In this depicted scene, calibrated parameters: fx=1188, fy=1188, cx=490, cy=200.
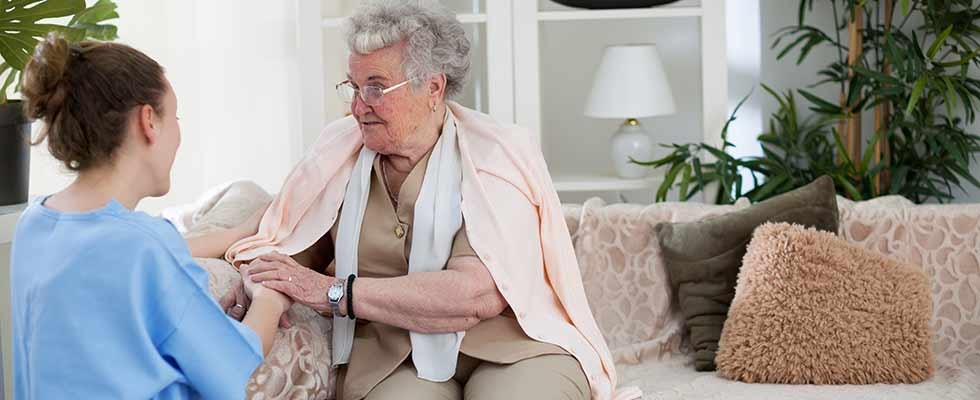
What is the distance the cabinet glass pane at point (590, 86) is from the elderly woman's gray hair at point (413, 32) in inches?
55.7

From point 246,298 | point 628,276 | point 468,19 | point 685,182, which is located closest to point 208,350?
point 246,298

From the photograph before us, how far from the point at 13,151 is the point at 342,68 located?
143 cm

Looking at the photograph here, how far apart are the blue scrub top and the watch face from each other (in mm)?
591

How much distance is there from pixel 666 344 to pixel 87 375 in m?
1.63

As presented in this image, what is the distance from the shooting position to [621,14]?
11.8 feet

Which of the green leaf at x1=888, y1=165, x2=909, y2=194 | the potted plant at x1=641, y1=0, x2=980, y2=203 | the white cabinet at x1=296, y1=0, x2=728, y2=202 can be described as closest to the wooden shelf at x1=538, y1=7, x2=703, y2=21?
the white cabinet at x1=296, y1=0, x2=728, y2=202

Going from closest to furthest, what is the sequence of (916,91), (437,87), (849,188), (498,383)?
(498,383) < (437,87) < (916,91) < (849,188)

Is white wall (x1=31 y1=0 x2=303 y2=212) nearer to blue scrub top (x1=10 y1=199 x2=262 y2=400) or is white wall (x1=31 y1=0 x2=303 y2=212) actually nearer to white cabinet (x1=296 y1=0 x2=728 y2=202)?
white cabinet (x1=296 y1=0 x2=728 y2=202)

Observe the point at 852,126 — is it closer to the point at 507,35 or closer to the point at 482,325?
the point at 507,35

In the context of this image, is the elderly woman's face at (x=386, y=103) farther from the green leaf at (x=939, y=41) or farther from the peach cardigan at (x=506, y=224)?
the green leaf at (x=939, y=41)

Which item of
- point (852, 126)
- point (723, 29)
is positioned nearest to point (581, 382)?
point (723, 29)

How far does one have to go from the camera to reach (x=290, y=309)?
2.36 meters

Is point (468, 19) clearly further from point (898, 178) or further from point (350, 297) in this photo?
point (350, 297)

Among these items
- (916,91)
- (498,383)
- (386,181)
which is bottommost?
(498,383)
